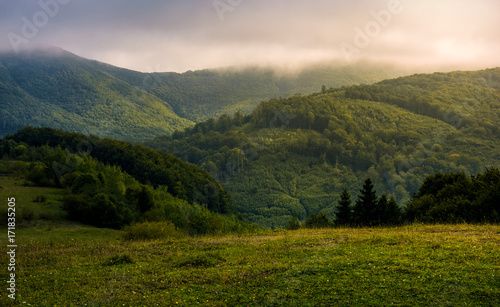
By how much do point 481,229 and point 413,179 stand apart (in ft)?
536

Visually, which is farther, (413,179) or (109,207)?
(413,179)

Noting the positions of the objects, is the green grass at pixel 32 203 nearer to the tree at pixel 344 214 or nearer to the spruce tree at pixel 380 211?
the tree at pixel 344 214

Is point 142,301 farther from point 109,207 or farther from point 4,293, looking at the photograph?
point 109,207

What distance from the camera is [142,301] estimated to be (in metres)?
10.4

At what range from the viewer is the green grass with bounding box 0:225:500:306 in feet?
33.2

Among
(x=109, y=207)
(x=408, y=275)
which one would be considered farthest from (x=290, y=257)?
(x=109, y=207)

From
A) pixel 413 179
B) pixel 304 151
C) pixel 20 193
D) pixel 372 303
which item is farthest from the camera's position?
pixel 304 151

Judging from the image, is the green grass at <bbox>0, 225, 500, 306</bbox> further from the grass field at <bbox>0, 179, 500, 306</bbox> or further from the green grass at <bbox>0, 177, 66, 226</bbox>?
the green grass at <bbox>0, 177, 66, 226</bbox>

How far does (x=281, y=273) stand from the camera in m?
12.2

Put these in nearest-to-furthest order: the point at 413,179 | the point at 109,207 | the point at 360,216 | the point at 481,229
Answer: the point at 481,229
the point at 360,216
the point at 109,207
the point at 413,179

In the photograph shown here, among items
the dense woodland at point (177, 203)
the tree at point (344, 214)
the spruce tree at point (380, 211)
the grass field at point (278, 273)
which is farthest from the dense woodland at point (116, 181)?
the grass field at point (278, 273)

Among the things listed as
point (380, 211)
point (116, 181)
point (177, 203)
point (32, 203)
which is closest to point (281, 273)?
point (380, 211)

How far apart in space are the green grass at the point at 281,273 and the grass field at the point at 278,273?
0.10ft

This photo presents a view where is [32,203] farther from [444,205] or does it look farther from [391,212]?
[444,205]
